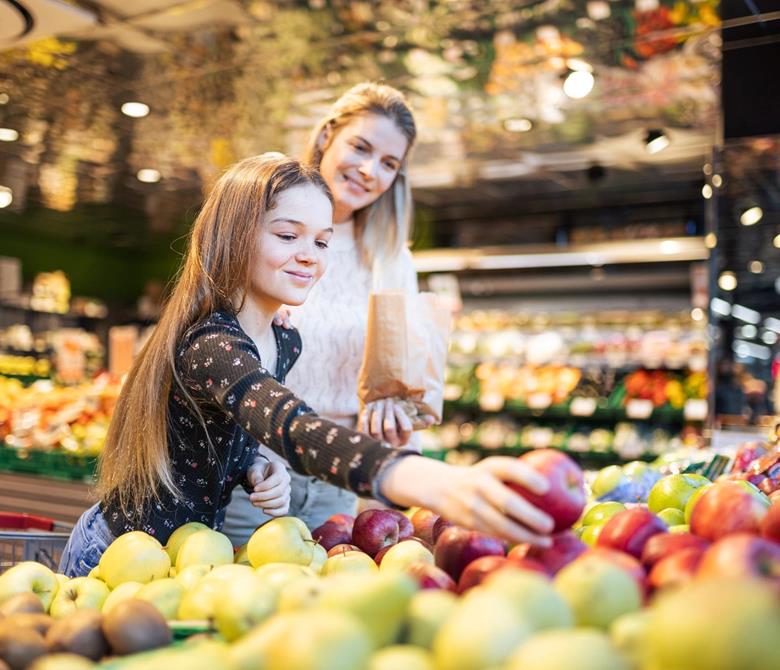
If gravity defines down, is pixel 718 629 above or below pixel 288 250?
below

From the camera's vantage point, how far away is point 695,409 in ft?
19.6

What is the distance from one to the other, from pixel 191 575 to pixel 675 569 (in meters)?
0.73

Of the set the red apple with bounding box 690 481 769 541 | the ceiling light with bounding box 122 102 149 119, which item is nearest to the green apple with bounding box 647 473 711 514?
the red apple with bounding box 690 481 769 541

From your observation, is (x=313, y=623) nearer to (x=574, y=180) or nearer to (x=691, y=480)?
(x=691, y=480)

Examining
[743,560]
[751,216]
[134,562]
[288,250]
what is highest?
[751,216]

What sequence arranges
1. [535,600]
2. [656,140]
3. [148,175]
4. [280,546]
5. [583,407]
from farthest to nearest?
[148,175] → [583,407] → [656,140] → [280,546] → [535,600]

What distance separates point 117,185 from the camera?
918 cm

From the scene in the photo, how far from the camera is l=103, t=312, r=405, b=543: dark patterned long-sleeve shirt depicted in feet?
3.83

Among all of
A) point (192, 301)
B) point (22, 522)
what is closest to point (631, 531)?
point (192, 301)

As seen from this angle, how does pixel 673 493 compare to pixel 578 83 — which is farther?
pixel 578 83

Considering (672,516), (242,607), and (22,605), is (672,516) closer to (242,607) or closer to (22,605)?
(242,607)

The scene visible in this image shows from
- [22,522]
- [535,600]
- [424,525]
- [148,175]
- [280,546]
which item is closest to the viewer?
[535,600]

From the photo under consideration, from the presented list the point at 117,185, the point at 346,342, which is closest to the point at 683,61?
the point at 346,342

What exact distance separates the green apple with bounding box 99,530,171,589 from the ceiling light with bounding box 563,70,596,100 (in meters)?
4.32
